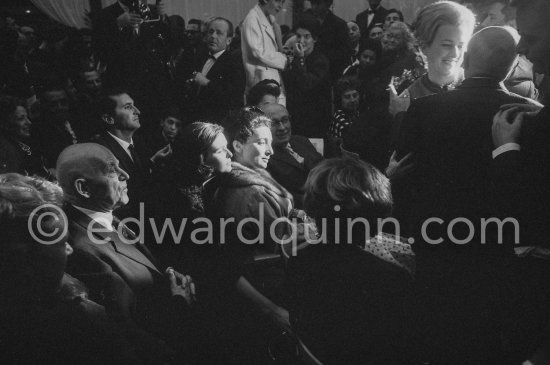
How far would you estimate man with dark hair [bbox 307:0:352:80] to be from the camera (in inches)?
190

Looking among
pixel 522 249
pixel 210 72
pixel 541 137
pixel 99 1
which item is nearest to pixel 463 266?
pixel 522 249

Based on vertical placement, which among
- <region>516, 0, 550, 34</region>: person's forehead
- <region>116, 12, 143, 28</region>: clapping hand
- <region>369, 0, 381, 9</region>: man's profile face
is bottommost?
<region>369, 0, 381, 9</region>: man's profile face

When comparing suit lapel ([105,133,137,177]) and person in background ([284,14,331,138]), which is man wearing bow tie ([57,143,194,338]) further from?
person in background ([284,14,331,138])

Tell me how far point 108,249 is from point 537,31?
5.86 ft

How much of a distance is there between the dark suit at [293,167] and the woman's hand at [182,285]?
668 millimetres

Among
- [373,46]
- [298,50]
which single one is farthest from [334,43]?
[298,50]

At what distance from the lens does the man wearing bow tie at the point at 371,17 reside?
5.75 m

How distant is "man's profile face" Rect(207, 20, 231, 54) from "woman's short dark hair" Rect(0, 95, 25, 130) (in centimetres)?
136

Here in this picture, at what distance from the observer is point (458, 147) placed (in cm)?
228

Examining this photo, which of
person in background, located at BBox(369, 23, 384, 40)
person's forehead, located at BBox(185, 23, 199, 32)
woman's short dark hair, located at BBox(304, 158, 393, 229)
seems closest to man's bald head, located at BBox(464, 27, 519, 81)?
woman's short dark hair, located at BBox(304, 158, 393, 229)

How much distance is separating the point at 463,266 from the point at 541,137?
0.63 meters

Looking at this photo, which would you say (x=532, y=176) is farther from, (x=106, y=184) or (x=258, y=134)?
(x=106, y=184)

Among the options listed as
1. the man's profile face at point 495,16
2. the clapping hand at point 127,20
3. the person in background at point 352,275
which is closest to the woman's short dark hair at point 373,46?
the man's profile face at point 495,16

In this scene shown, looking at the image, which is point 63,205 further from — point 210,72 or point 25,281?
point 210,72
